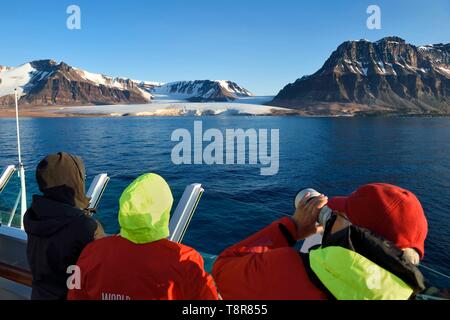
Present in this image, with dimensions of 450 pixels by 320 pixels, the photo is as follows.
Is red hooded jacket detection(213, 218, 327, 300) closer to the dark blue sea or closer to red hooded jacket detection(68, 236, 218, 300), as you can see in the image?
red hooded jacket detection(68, 236, 218, 300)

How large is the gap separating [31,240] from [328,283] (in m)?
2.03

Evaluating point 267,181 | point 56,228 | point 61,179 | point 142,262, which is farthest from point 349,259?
point 267,181

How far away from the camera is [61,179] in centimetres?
243

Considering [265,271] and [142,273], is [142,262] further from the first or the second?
[265,271]

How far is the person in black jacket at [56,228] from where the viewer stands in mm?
2256

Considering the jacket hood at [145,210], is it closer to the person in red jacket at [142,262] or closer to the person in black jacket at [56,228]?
the person in red jacket at [142,262]

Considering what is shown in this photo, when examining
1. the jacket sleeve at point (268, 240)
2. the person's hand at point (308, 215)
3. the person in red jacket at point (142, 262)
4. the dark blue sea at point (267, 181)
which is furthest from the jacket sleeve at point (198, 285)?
the dark blue sea at point (267, 181)

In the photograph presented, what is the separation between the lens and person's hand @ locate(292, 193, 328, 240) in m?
1.81
